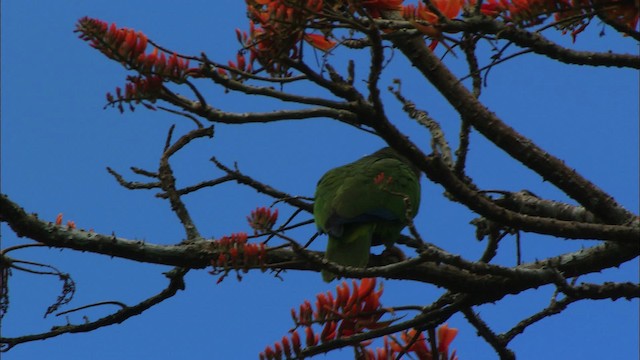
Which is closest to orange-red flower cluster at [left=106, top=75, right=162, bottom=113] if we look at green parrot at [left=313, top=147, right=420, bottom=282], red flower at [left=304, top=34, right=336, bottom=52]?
red flower at [left=304, top=34, right=336, bottom=52]

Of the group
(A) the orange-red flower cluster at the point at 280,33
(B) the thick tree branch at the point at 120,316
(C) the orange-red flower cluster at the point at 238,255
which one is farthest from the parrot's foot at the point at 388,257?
(A) the orange-red flower cluster at the point at 280,33

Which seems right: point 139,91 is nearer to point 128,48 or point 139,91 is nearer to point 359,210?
point 128,48

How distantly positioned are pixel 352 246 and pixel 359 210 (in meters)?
0.25

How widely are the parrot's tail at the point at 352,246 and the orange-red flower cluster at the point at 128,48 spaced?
227 centimetres

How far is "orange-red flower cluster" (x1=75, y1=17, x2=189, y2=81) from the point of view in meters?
3.74

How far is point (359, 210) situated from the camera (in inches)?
238

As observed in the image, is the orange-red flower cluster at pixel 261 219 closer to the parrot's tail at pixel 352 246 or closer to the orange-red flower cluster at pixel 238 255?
the orange-red flower cluster at pixel 238 255

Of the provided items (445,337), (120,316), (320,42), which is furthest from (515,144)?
(120,316)

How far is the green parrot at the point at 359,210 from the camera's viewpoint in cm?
592


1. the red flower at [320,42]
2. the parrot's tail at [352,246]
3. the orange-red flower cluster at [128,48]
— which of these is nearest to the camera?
the orange-red flower cluster at [128,48]

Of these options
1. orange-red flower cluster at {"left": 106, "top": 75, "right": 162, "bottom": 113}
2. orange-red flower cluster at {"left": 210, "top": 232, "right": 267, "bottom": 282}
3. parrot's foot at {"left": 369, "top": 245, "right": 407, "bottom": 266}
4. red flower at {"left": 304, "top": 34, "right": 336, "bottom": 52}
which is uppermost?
red flower at {"left": 304, "top": 34, "right": 336, "bottom": 52}

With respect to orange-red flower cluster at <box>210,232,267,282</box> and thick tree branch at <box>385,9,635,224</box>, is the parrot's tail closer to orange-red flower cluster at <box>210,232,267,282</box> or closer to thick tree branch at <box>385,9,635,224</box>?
thick tree branch at <box>385,9,635,224</box>

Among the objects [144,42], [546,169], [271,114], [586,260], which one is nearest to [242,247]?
[271,114]

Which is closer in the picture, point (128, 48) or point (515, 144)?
point (128, 48)
